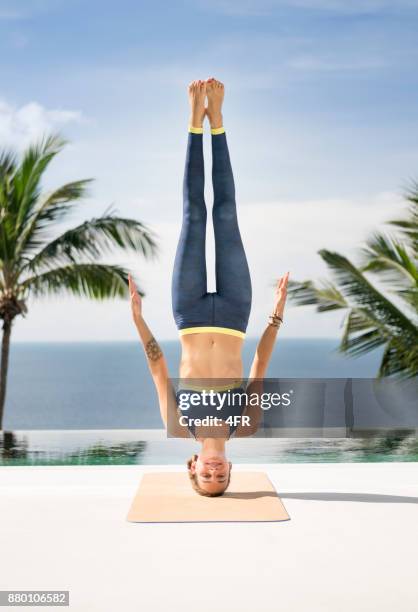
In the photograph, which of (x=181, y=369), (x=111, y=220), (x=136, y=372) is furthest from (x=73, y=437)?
(x=136, y=372)

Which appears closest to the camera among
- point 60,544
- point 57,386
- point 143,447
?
point 60,544

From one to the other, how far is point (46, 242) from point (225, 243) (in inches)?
208

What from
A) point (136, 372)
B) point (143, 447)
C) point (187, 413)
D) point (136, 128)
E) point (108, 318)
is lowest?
point (136, 372)

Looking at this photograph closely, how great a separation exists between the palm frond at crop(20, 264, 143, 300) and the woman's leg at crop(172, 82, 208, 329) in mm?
4669

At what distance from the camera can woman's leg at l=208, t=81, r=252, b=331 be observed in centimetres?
483

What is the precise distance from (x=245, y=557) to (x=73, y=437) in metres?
3.67

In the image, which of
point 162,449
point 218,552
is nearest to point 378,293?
point 162,449

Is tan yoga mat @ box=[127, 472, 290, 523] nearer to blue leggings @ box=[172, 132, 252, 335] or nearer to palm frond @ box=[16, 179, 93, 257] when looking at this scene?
blue leggings @ box=[172, 132, 252, 335]

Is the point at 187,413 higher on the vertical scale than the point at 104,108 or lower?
lower

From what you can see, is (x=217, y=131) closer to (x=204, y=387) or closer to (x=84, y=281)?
(x=204, y=387)

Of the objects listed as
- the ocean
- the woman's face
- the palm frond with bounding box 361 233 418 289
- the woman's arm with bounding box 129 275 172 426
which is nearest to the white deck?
the woman's face

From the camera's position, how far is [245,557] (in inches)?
143

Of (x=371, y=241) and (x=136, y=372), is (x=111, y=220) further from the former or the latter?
(x=136, y=372)

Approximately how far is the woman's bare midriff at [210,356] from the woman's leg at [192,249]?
105mm
